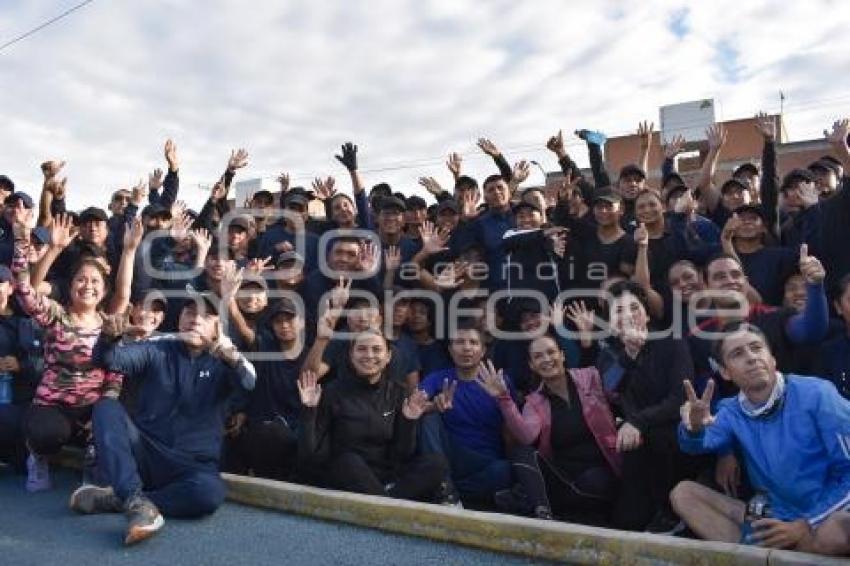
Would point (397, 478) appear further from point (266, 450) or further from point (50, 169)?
point (50, 169)

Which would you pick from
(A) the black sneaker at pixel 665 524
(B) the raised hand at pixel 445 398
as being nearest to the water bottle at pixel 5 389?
(B) the raised hand at pixel 445 398

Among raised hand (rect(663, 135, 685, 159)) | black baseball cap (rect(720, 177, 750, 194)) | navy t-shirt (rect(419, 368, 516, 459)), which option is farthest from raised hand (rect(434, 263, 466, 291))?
raised hand (rect(663, 135, 685, 159))

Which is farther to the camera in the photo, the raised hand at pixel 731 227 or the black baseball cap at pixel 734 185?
the black baseball cap at pixel 734 185

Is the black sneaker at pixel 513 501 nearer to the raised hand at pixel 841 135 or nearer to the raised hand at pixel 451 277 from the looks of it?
the raised hand at pixel 451 277

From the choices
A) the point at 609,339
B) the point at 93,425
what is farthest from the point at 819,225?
the point at 93,425

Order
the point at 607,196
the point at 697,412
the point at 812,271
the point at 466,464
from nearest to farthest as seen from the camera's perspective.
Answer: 1. the point at 697,412
2. the point at 812,271
3. the point at 466,464
4. the point at 607,196

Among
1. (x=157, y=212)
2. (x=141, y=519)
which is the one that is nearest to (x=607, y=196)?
(x=141, y=519)

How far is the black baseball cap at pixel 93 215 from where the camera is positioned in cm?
607

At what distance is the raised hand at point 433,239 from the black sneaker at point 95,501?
2.99m

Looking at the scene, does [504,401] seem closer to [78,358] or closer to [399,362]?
[399,362]

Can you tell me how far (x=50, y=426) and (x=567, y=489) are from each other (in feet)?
10.9

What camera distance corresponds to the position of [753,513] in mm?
3227

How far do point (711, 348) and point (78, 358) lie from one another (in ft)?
13.2

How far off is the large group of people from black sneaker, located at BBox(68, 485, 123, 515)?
1 cm
